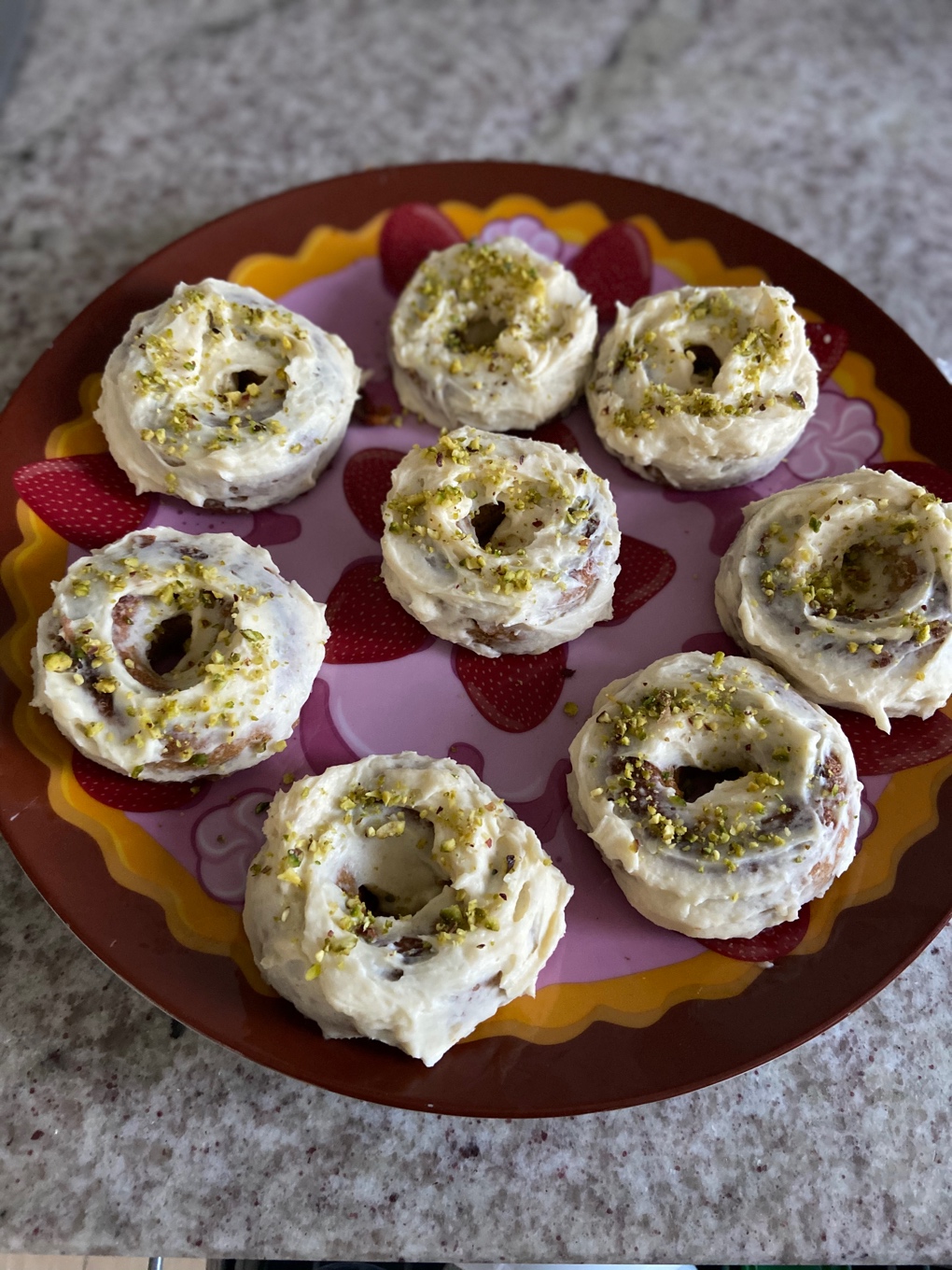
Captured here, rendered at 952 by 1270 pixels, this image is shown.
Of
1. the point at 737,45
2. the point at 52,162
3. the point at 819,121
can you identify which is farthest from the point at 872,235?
the point at 52,162

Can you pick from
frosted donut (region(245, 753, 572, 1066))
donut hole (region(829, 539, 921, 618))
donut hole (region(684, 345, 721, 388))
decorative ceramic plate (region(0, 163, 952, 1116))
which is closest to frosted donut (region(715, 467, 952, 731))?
donut hole (region(829, 539, 921, 618))

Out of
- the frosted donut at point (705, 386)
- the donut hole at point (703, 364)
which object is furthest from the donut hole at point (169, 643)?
the donut hole at point (703, 364)

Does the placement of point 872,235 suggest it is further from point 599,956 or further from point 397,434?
point 599,956

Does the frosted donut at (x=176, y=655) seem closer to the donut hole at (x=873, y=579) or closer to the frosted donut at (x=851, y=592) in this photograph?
the frosted donut at (x=851, y=592)

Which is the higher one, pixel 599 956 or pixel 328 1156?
pixel 599 956

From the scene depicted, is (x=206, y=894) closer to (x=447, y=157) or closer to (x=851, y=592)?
(x=851, y=592)

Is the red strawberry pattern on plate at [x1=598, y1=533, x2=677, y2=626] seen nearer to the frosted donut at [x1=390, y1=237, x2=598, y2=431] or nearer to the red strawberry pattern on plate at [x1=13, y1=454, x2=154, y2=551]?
the frosted donut at [x1=390, y1=237, x2=598, y2=431]
